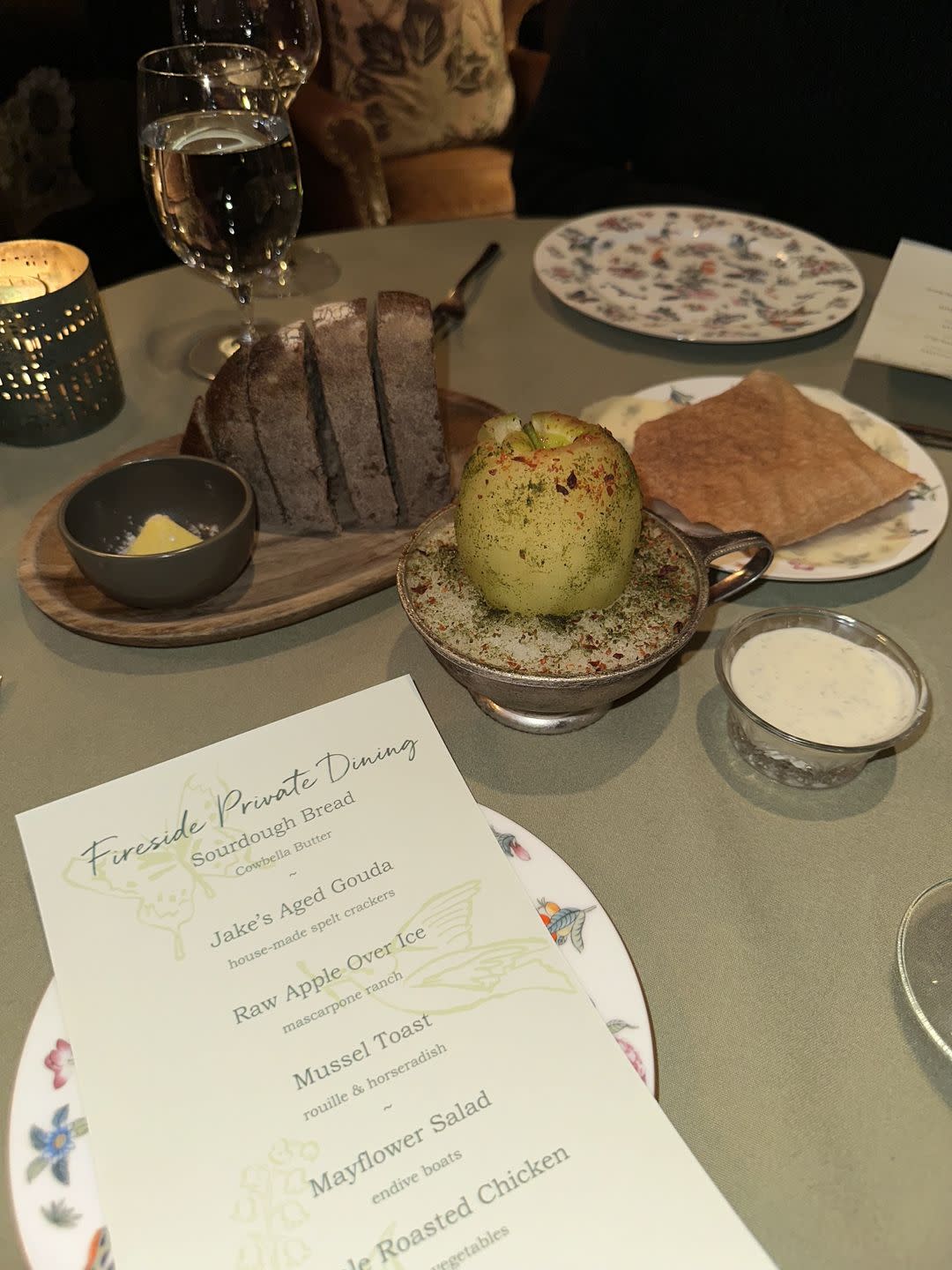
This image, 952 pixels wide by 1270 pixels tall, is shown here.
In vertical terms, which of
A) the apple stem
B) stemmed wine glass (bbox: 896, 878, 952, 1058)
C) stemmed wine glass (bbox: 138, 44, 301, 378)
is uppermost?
stemmed wine glass (bbox: 138, 44, 301, 378)

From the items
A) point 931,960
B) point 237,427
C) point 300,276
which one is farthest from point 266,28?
point 931,960

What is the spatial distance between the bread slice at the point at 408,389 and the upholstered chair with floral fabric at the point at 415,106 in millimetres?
1479

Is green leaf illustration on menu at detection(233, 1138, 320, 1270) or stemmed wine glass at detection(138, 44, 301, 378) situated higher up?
stemmed wine glass at detection(138, 44, 301, 378)

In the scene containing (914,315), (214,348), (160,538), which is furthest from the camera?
(214,348)

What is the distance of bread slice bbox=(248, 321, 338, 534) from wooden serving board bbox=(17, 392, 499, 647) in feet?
0.16

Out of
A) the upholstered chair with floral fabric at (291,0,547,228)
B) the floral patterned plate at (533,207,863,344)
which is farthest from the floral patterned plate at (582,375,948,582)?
the upholstered chair with floral fabric at (291,0,547,228)

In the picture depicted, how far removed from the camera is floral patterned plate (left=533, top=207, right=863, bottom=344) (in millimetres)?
1185

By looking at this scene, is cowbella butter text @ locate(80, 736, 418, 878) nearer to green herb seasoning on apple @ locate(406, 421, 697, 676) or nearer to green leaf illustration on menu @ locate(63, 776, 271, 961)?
green leaf illustration on menu @ locate(63, 776, 271, 961)

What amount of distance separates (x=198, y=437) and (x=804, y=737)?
0.64m

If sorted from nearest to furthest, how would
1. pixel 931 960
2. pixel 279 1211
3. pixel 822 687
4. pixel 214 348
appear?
pixel 279 1211 < pixel 931 960 < pixel 822 687 < pixel 214 348

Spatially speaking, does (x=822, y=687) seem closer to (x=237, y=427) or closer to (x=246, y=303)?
(x=237, y=427)

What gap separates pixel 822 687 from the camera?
0.69m

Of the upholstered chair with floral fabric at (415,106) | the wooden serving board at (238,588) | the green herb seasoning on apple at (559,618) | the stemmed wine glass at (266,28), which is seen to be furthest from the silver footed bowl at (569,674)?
the upholstered chair with floral fabric at (415,106)

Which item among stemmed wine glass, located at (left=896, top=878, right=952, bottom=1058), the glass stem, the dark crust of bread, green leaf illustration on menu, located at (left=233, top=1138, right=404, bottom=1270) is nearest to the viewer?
green leaf illustration on menu, located at (left=233, top=1138, right=404, bottom=1270)
